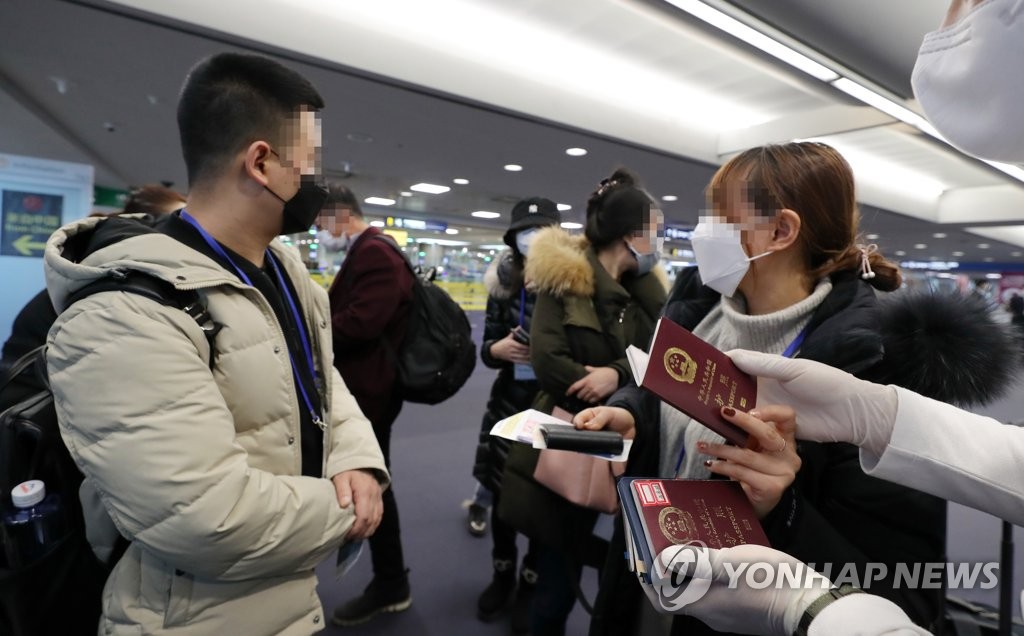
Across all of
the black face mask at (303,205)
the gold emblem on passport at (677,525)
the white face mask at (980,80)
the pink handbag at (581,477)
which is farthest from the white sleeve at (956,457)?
the black face mask at (303,205)

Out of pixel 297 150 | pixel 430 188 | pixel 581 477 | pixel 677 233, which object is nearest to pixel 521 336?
pixel 581 477

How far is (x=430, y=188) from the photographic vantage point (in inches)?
333

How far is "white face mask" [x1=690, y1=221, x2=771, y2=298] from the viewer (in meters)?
1.07

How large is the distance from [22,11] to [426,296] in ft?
10.6

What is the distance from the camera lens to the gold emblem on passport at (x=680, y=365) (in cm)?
76

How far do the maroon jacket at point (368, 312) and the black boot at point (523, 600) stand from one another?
1060mm

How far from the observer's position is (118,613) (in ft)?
2.90

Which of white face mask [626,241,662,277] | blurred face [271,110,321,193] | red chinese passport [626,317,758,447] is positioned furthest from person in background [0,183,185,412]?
white face mask [626,241,662,277]

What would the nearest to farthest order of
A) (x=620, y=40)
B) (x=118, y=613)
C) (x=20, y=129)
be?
(x=118, y=613), (x=620, y=40), (x=20, y=129)

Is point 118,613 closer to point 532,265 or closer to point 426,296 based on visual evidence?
point 532,265

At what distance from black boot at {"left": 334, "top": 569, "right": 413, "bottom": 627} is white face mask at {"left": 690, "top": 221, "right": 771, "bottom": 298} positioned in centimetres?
193

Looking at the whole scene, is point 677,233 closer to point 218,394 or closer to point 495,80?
point 495,80

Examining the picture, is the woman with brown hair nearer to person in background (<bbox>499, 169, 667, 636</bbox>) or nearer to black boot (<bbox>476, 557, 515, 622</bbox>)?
person in background (<bbox>499, 169, 667, 636</bbox>)

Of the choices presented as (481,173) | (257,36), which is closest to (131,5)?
(257,36)
